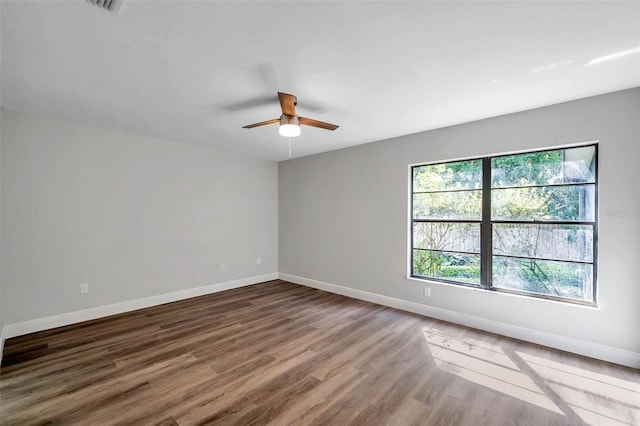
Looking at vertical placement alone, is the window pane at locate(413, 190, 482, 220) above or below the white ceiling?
below

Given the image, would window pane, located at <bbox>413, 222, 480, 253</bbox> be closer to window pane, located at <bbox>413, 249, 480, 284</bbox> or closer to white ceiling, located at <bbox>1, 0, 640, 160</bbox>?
window pane, located at <bbox>413, 249, 480, 284</bbox>

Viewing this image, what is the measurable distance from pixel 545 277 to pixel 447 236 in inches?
44.4

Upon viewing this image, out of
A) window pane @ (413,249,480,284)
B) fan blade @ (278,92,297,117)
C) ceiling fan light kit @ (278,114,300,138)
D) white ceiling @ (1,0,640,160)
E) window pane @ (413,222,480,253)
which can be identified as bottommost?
window pane @ (413,249,480,284)

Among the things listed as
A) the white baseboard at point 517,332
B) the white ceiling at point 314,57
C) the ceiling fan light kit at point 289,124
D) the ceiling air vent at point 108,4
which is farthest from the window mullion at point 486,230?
the ceiling air vent at point 108,4

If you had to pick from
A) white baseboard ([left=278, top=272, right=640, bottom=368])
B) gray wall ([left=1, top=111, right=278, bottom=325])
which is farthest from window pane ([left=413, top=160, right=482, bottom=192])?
gray wall ([left=1, top=111, right=278, bottom=325])

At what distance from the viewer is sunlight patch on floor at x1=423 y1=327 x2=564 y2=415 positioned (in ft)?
7.17

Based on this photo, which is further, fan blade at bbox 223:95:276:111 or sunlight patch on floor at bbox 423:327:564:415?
fan blade at bbox 223:95:276:111

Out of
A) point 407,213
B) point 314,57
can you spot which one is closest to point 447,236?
point 407,213

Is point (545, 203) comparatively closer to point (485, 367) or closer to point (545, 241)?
Result: point (545, 241)

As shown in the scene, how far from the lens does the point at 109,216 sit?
3.82 metres

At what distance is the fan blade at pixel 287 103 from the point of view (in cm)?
235

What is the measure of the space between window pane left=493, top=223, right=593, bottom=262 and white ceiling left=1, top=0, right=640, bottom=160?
1.35 m

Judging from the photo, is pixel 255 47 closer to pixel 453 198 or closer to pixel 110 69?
pixel 110 69

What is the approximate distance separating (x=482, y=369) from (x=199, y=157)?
4.82 meters
